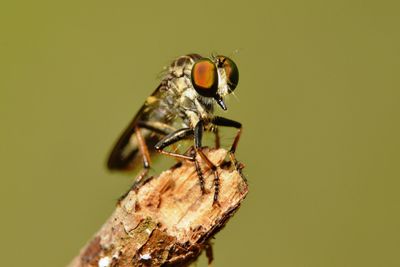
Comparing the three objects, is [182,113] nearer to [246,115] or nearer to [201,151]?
[201,151]

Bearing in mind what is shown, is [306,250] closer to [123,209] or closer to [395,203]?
[395,203]

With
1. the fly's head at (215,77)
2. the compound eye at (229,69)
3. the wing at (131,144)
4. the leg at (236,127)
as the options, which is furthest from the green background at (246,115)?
the compound eye at (229,69)

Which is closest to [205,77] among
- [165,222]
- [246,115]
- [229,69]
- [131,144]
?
[229,69]

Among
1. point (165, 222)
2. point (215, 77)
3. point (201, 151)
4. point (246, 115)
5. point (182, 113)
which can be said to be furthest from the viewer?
point (246, 115)

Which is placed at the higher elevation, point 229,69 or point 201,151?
point 229,69

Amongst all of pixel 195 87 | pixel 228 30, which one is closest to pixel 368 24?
pixel 228 30

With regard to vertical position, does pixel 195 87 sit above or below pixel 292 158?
above
